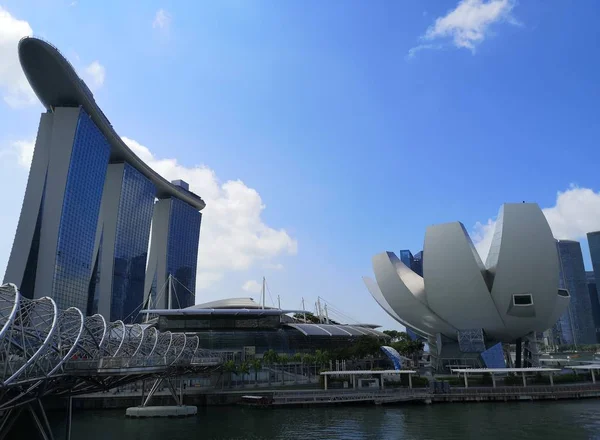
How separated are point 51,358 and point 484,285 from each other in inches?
1899

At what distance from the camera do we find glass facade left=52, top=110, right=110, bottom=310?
283 ft

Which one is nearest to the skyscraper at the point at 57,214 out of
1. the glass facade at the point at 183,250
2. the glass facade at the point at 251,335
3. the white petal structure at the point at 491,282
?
the glass facade at the point at 251,335

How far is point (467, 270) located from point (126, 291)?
3845 inches

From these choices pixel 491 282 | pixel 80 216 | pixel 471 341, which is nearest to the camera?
pixel 491 282

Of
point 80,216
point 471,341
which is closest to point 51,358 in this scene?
point 471,341

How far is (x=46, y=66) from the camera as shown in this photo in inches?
3278

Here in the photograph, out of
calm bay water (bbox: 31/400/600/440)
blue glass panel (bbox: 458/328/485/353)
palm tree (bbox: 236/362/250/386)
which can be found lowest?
calm bay water (bbox: 31/400/600/440)

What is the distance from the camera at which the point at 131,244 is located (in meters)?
129

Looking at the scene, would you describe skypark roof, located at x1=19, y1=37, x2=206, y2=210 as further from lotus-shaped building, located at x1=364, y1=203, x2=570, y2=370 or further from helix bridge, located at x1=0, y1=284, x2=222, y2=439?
lotus-shaped building, located at x1=364, y1=203, x2=570, y2=370

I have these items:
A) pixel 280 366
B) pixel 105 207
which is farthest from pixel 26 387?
pixel 105 207

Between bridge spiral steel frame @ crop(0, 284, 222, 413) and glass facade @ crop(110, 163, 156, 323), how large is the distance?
8496 cm

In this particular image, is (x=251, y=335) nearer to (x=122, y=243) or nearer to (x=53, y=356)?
(x=53, y=356)

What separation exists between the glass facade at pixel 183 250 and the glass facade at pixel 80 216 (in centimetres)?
5430

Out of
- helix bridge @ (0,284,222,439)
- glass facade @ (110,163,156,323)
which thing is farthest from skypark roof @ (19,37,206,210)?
helix bridge @ (0,284,222,439)
